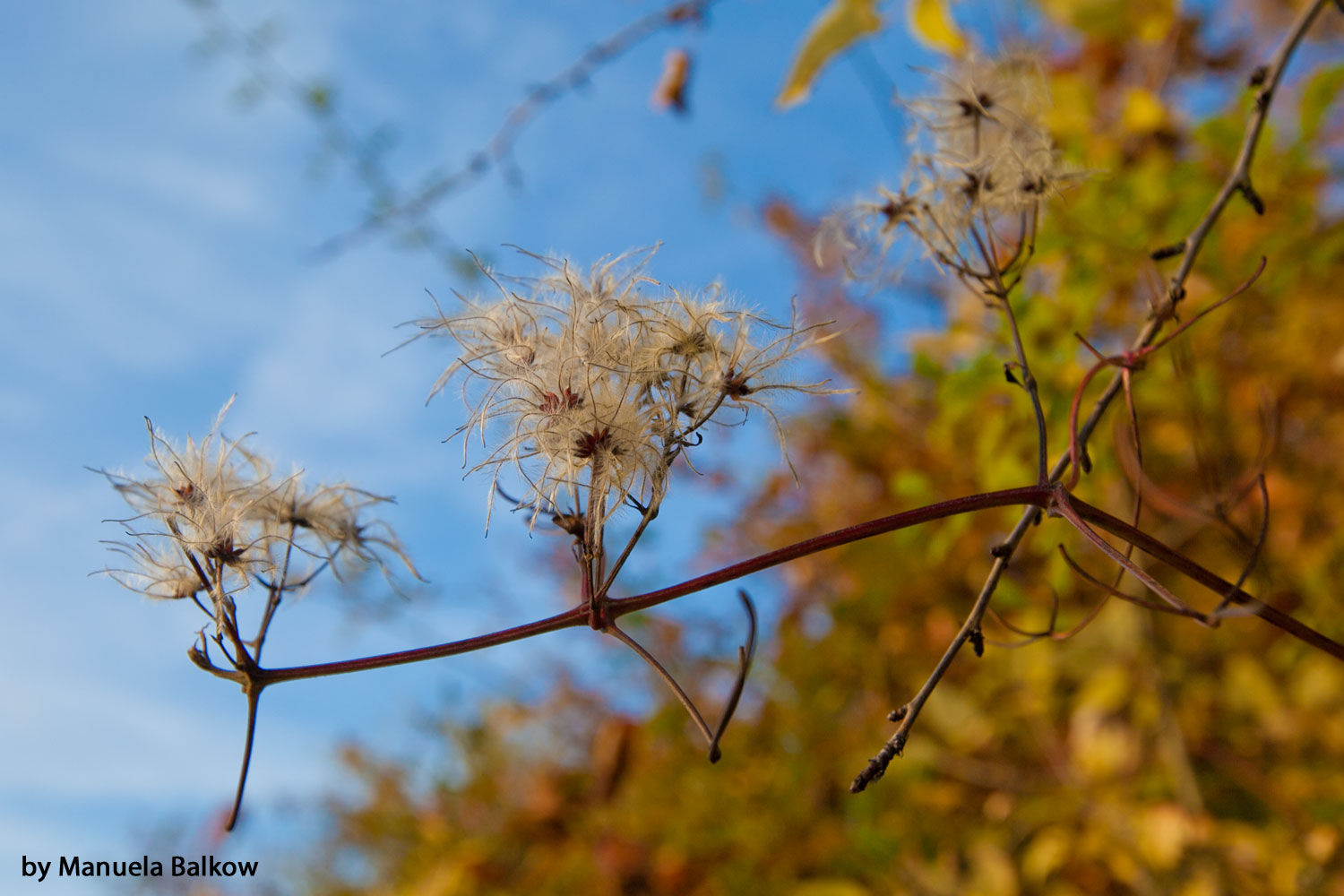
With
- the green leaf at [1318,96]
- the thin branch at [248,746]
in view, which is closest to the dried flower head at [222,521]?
the thin branch at [248,746]

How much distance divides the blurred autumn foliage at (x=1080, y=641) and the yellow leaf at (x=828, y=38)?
0.43m

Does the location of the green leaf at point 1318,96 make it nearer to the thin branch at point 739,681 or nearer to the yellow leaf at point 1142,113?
the yellow leaf at point 1142,113

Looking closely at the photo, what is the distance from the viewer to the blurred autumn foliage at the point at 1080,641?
1733mm

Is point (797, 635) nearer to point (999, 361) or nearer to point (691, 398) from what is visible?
point (999, 361)

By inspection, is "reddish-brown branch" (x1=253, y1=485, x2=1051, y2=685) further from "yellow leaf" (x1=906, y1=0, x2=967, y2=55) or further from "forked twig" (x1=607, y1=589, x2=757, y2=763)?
"yellow leaf" (x1=906, y1=0, x2=967, y2=55)

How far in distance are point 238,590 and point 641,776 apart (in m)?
2.70

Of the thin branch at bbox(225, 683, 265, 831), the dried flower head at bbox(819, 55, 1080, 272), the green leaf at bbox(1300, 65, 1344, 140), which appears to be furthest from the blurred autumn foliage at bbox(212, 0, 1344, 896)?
the thin branch at bbox(225, 683, 265, 831)

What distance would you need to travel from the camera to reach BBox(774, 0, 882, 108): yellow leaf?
5.06 feet

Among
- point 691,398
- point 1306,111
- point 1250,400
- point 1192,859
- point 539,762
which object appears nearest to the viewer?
point 691,398

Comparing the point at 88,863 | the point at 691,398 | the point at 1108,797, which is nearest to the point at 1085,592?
the point at 1108,797

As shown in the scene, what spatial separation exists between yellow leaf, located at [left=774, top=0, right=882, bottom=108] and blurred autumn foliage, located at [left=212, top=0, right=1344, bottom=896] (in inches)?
17.0

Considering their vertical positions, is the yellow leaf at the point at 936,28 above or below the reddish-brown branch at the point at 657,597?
above

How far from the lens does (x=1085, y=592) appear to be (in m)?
2.90

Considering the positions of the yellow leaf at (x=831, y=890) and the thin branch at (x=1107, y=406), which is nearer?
the thin branch at (x=1107, y=406)
